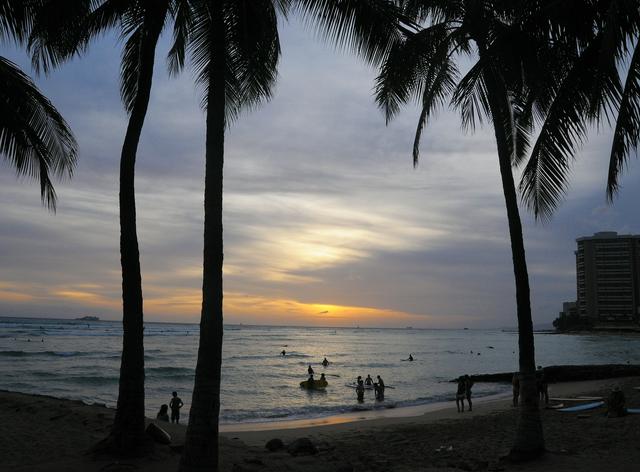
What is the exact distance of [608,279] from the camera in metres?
129

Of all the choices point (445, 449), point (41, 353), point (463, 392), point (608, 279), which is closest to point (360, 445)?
point (445, 449)

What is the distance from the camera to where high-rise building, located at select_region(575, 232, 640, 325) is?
370 feet

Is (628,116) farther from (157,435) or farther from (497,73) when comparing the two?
(157,435)

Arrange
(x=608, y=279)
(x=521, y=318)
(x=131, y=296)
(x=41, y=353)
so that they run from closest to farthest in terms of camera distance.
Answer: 1. (x=131, y=296)
2. (x=521, y=318)
3. (x=41, y=353)
4. (x=608, y=279)

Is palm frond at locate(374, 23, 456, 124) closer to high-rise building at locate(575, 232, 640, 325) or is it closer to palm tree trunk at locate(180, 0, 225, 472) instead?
palm tree trunk at locate(180, 0, 225, 472)

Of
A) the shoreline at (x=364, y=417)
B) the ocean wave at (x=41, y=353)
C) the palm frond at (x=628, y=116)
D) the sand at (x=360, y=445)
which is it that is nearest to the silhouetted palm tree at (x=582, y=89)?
the palm frond at (x=628, y=116)

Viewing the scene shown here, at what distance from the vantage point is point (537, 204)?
8.82 metres

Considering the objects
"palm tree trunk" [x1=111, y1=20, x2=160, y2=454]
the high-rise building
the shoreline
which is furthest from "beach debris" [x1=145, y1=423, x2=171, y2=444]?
the high-rise building

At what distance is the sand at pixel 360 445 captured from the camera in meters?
8.45

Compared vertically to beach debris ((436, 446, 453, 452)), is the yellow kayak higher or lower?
lower

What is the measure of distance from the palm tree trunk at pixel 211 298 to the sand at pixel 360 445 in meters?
1.72

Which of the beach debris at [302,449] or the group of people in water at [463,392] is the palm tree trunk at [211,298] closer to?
the beach debris at [302,449]

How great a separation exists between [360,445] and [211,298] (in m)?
7.96

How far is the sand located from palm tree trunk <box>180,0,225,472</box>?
1.72m
